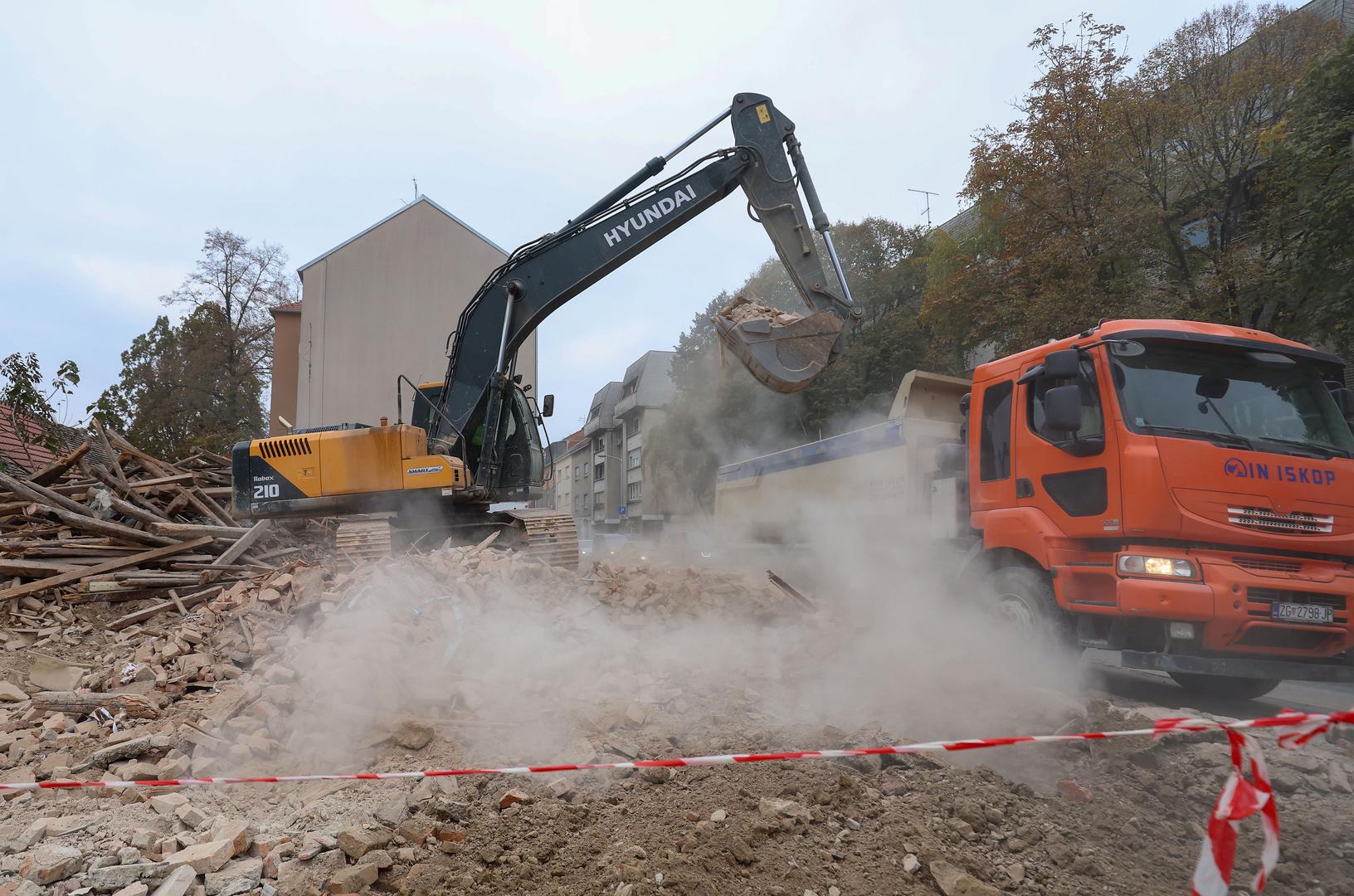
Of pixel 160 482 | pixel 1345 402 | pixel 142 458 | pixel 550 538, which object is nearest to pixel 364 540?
pixel 550 538

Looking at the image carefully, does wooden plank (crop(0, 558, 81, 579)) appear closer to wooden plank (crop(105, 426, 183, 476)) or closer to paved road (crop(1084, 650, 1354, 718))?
wooden plank (crop(105, 426, 183, 476))

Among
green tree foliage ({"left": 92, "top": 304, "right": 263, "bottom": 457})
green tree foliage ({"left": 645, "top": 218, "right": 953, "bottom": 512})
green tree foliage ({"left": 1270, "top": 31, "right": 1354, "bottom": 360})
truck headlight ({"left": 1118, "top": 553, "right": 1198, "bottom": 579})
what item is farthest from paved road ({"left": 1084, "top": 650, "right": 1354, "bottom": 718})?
green tree foliage ({"left": 92, "top": 304, "right": 263, "bottom": 457})

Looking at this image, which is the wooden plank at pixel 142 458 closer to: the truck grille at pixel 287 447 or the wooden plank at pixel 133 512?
the wooden plank at pixel 133 512

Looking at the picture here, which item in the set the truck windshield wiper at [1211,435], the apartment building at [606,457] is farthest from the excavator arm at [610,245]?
the apartment building at [606,457]

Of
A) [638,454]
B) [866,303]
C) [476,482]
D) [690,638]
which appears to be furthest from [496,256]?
[638,454]

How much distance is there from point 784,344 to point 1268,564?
4.41m

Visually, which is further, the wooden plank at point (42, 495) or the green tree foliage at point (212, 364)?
the green tree foliage at point (212, 364)

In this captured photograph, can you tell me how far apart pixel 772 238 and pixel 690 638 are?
4.69 metres

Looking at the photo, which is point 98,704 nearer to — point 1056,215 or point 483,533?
point 483,533

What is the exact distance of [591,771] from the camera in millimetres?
4250

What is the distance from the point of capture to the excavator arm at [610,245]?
9.52m

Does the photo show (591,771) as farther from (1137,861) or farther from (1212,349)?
(1212,349)

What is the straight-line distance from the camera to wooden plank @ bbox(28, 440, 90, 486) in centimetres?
1035

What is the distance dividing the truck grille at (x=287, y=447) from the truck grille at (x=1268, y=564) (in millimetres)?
8657
